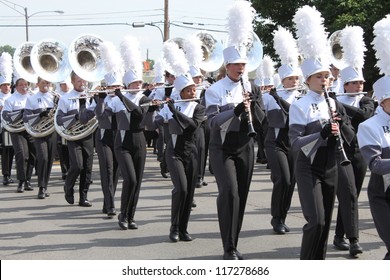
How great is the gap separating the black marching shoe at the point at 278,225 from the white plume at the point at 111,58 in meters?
3.12

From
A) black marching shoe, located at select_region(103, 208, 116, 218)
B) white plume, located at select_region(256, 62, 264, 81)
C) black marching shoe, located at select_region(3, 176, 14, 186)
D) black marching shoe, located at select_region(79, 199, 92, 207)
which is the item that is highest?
white plume, located at select_region(256, 62, 264, 81)

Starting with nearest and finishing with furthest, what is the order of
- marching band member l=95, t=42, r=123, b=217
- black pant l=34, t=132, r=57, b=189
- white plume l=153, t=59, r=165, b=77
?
marching band member l=95, t=42, r=123, b=217, black pant l=34, t=132, r=57, b=189, white plume l=153, t=59, r=165, b=77

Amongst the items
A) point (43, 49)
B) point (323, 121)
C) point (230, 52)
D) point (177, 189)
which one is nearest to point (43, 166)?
point (43, 49)

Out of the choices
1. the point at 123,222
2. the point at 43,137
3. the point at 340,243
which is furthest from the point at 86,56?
the point at 340,243

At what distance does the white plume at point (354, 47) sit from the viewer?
333 inches

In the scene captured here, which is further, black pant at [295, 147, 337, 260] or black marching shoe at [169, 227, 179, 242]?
black marching shoe at [169, 227, 179, 242]

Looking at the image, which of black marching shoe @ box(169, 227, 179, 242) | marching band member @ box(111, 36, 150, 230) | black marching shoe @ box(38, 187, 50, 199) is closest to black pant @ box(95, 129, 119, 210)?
marching band member @ box(111, 36, 150, 230)

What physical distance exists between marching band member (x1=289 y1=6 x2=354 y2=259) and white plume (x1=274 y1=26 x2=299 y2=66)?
2.71 meters

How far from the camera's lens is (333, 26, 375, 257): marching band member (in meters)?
7.52

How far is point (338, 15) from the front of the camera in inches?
850

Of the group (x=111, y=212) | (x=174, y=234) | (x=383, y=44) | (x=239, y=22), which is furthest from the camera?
(x=111, y=212)

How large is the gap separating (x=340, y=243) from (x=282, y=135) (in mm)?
1757

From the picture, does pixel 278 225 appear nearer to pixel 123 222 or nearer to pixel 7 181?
pixel 123 222

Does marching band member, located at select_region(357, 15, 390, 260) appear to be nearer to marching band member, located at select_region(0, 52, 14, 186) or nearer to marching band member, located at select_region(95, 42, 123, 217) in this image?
marching band member, located at select_region(95, 42, 123, 217)
